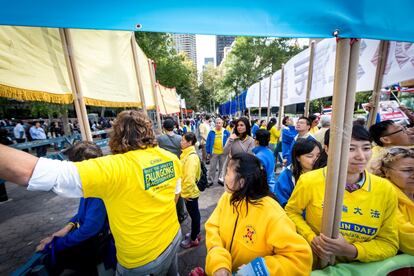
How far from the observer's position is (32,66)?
227 centimetres

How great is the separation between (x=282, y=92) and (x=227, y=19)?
541cm

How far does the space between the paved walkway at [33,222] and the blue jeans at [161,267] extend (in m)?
1.08

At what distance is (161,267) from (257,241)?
36.7 inches

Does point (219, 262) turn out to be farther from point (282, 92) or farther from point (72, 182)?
point (282, 92)

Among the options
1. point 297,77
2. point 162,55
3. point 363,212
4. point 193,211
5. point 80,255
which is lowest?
point 193,211

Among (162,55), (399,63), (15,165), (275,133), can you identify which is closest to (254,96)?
(275,133)

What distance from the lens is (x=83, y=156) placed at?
1.97 meters

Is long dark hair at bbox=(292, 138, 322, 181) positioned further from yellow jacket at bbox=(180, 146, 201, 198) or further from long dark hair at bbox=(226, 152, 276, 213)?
yellow jacket at bbox=(180, 146, 201, 198)

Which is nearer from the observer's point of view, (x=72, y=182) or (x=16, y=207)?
(x=72, y=182)

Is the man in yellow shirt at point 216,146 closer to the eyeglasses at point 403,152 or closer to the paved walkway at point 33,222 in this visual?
the paved walkway at point 33,222

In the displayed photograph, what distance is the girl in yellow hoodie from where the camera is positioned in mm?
1105

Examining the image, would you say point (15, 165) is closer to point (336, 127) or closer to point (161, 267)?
point (161, 267)

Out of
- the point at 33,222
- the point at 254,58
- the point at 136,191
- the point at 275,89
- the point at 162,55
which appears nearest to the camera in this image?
the point at 136,191

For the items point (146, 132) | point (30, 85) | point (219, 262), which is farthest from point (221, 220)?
A: point (30, 85)
